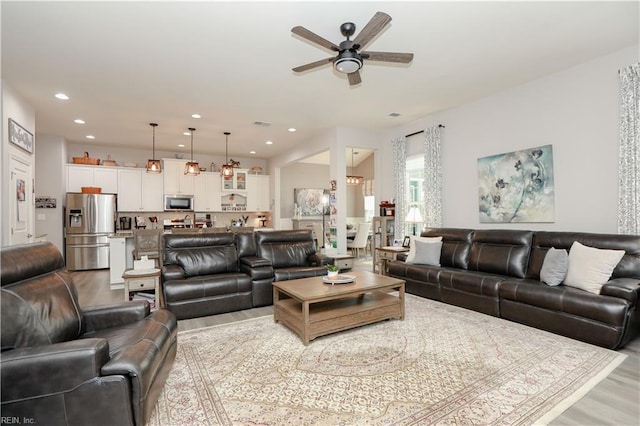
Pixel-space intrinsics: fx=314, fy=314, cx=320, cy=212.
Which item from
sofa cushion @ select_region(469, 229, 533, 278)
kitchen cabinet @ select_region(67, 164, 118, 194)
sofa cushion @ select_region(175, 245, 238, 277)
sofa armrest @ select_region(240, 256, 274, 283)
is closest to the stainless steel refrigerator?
kitchen cabinet @ select_region(67, 164, 118, 194)

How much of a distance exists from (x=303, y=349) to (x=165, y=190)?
6.74 meters

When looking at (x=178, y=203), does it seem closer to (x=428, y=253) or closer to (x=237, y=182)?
(x=237, y=182)

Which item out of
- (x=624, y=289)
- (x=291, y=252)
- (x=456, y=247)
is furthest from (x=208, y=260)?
(x=624, y=289)

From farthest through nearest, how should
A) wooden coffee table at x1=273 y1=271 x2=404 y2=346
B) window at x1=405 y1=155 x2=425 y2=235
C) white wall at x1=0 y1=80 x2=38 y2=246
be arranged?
window at x1=405 y1=155 x2=425 y2=235
white wall at x1=0 y1=80 x2=38 y2=246
wooden coffee table at x1=273 y1=271 x2=404 y2=346

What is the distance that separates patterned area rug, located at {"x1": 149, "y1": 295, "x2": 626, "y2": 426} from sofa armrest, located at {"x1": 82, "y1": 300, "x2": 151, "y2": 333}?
0.55m

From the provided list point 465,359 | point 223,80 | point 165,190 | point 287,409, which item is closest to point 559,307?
point 465,359

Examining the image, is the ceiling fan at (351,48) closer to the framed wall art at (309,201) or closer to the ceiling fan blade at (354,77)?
the ceiling fan blade at (354,77)

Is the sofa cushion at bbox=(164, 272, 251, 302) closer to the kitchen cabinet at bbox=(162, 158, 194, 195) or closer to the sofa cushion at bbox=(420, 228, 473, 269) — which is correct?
the sofa cushion at bbox=(420, 228, 473, 269)

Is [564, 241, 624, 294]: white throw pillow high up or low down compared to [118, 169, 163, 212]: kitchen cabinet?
down

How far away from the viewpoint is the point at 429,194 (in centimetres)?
570

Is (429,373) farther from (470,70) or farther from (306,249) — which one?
(470,70)

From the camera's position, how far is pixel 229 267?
4.39 m

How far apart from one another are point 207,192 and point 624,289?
828 centimetres

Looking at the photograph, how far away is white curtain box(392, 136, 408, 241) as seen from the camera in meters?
6.25
